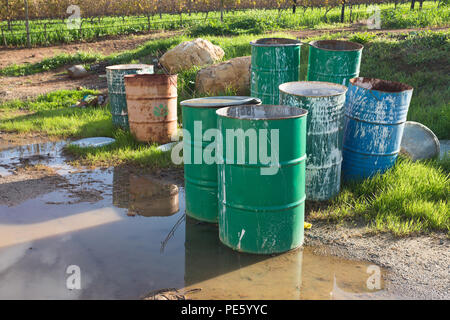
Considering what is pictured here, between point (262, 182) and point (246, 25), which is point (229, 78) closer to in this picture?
point (262, 182)

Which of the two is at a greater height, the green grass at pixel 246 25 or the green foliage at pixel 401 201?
the green grass at pixel 246 25

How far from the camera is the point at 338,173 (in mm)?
4277

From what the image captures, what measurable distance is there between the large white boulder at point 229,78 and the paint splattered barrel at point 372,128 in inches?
136

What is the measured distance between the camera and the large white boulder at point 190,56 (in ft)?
30.2

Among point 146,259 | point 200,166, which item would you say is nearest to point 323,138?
point 200,166

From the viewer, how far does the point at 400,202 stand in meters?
4.10

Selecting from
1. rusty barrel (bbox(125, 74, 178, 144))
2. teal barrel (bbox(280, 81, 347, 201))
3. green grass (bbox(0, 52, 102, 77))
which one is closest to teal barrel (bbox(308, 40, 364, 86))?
teal barrel (bbox(280, 81, 347, 201))

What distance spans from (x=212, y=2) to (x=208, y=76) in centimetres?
2426

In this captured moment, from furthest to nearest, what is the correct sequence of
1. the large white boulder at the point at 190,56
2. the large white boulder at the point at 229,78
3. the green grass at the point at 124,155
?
the large white boulder at the point at 190,56 < the large white boulder at the point at 229,78 < the green grass at the point at 124,155

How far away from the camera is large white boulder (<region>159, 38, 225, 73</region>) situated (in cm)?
922

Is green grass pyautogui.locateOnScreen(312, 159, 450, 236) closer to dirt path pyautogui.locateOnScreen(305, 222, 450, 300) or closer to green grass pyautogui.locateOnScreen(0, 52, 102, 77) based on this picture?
dirt path pyautogui.locateOnScreen(305, 222, 450, 300)

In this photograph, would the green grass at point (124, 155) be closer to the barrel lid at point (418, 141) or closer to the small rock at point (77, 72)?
the barrel lid at point (418, 141)

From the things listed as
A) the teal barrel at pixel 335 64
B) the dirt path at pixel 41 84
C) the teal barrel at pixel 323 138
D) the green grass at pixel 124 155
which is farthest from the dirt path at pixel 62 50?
the teal barrel at pixel 323 138
